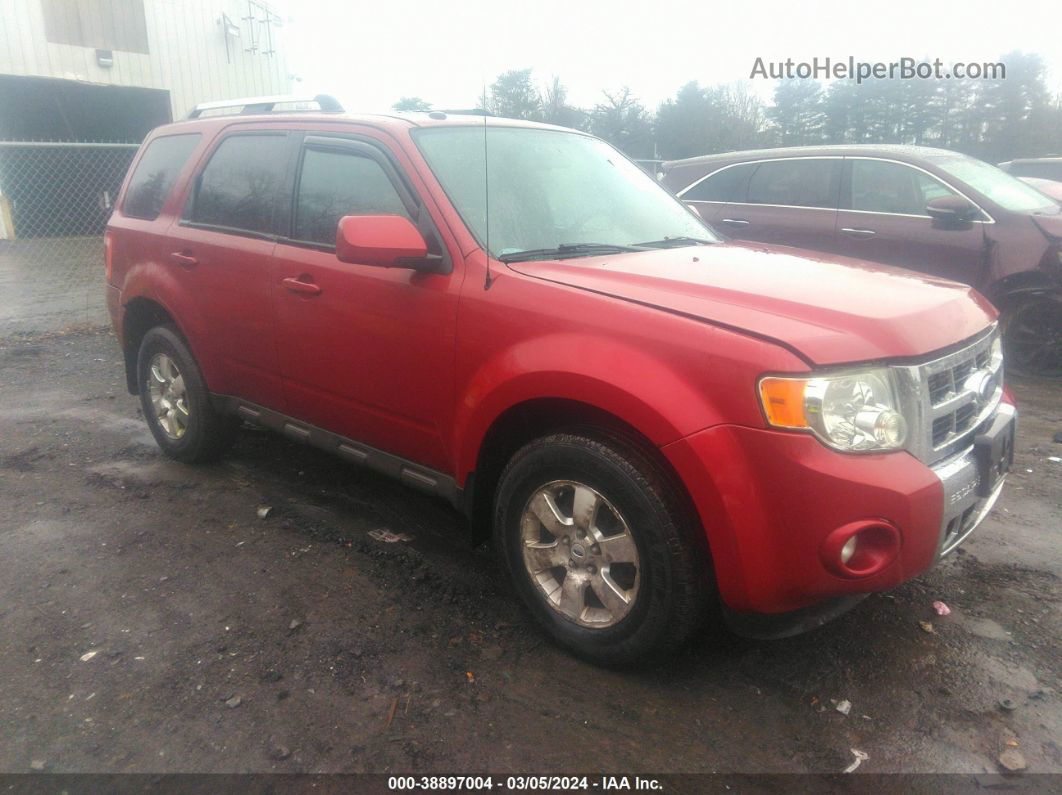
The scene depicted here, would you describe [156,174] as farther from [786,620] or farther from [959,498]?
[959,498]

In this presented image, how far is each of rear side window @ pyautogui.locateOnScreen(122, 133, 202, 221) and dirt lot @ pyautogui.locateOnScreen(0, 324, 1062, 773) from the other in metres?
1.69

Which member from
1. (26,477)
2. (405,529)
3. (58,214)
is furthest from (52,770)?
(58,214)

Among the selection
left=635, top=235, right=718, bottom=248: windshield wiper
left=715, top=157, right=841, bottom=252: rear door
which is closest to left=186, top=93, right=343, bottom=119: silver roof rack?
left=635, top=235, right=718, bottom=248: windshield wiper

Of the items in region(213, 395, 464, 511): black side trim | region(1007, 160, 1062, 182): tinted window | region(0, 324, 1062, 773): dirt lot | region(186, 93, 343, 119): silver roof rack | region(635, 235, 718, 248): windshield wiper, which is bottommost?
region(0, 324, 1062, 773): dirt lot

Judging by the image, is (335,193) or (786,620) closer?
(786,620)

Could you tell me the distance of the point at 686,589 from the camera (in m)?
2.54

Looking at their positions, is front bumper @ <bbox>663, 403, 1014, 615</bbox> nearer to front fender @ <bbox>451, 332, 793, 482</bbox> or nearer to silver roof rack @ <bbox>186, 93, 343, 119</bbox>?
front fender @ <bbox>451, 332, 793, 482</bbox>

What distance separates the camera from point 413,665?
288 cm

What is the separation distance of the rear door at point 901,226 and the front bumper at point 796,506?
4688mm

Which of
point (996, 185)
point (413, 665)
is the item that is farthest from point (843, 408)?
point (996, 185)

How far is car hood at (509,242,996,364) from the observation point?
241 centimetres

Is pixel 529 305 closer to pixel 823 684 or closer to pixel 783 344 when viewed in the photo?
pixel 783 344

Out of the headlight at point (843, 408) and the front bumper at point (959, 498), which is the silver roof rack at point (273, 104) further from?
the front bumper at point (959, 498)

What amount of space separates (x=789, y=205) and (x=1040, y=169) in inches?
265
